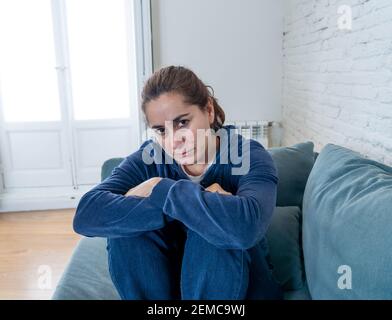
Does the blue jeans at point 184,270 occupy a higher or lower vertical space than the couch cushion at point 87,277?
higher

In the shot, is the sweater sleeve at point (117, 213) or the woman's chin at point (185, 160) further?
the woman's chin at point (185, 160)

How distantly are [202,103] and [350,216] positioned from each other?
1.75 ft

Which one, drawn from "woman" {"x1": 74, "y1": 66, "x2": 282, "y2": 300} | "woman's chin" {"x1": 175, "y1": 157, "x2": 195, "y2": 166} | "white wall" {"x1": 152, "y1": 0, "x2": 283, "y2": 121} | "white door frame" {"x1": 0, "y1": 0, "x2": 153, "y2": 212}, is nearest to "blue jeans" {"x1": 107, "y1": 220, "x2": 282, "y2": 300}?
"woman" {"x1": 74, "y1": 66, "x2": 282, "y2": 300}

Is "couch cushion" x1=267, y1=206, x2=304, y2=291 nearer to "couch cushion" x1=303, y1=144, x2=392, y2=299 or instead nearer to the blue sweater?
"couch cushion" x1=303, y1=144, x2=392, y2=299

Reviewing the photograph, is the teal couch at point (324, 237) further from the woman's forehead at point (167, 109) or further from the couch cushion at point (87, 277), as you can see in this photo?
the woman's forehead at point (167, 109)

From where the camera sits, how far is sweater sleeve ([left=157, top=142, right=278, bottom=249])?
84 cm

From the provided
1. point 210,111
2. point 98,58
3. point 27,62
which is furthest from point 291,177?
point 27,62

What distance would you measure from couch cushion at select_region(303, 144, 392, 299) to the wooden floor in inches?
53.7

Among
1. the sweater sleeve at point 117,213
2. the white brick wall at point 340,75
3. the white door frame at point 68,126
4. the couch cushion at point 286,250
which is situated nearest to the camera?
the sweater sleeve at point 117,213

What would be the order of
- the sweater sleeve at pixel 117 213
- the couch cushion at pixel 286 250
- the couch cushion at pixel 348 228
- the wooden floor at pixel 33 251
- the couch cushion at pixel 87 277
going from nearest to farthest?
1. the couch cushion at pixel 348 228
2. the sweater sleeve at pixel 117 213
3. the couch cushion at pixel 87 277
4. the couch cushion at pixel 286 250
5. the wooden floor at pixel 33 251

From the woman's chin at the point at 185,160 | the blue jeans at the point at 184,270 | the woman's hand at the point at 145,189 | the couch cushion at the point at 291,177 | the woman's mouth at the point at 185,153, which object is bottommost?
the blue jeans at the point at 184,270

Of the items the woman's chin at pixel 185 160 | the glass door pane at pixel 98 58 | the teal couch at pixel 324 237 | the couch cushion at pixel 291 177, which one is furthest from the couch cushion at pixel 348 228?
the glass door pane at pixel 98 58

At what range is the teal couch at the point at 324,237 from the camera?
0.79 metres
